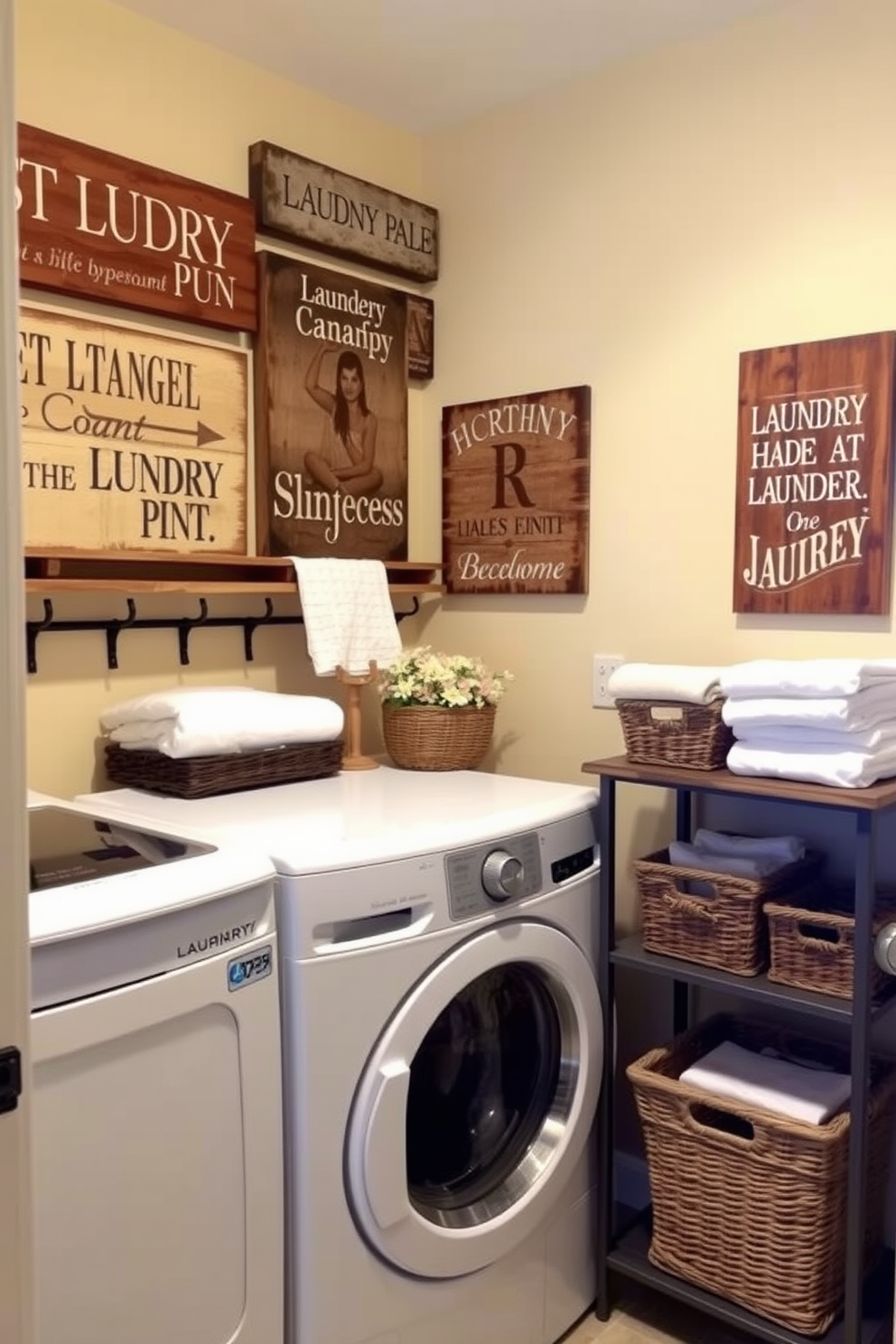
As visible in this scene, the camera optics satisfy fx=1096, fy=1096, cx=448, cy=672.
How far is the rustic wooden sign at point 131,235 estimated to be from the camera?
1.95m

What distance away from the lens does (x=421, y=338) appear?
269cm

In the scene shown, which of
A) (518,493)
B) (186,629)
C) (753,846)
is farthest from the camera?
(518,493)

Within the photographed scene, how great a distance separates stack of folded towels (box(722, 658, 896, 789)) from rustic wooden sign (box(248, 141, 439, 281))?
1.34m

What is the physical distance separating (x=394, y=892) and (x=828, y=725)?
2.39 feet

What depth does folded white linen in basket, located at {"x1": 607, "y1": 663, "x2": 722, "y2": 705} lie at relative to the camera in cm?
188

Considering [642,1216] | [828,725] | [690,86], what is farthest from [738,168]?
[642,1216]

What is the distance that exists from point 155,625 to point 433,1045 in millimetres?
987

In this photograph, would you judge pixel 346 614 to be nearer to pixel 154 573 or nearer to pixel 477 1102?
pixel 154 573

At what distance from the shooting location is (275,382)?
7.65 feet

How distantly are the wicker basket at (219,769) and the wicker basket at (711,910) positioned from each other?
661 millimetres

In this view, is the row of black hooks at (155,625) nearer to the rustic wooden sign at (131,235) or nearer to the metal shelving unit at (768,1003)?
the rustic wooden sign at (131,235)

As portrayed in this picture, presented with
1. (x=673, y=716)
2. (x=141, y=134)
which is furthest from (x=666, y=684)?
(x=141, y=134)

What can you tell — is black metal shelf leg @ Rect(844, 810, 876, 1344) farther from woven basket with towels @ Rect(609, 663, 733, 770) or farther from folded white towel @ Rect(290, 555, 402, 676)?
folded white towel @ Rect(290, 555, 402, 676)

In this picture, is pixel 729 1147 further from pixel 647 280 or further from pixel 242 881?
pixel 647 280
